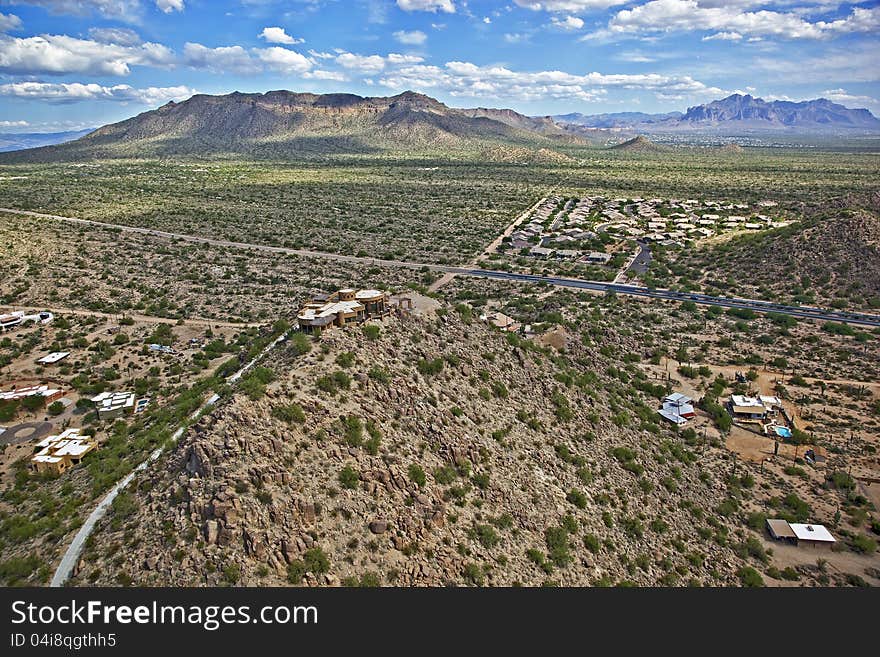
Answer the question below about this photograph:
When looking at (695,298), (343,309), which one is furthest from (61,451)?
(695,298)

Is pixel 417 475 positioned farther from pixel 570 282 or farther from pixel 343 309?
pixel 570 282

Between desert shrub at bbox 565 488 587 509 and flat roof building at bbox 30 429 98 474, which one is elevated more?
desert shrub at bbox 565 488 587 509

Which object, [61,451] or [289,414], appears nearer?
[289,414]

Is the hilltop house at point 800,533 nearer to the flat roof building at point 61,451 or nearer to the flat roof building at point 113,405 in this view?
the flat roof building at point 61,451

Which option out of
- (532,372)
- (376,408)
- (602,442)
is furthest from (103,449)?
(602,442)

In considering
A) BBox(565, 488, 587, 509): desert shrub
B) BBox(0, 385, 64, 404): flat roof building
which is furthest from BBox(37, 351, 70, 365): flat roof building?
BBox(565, 488, 587, 509): desert shrub

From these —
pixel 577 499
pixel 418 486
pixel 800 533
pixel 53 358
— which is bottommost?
pixel 800 533

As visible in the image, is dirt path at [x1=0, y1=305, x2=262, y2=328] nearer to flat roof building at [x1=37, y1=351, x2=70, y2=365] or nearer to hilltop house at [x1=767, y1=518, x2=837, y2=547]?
flat roof building at [x1=37, y1=351, x2=70, y2=365]
